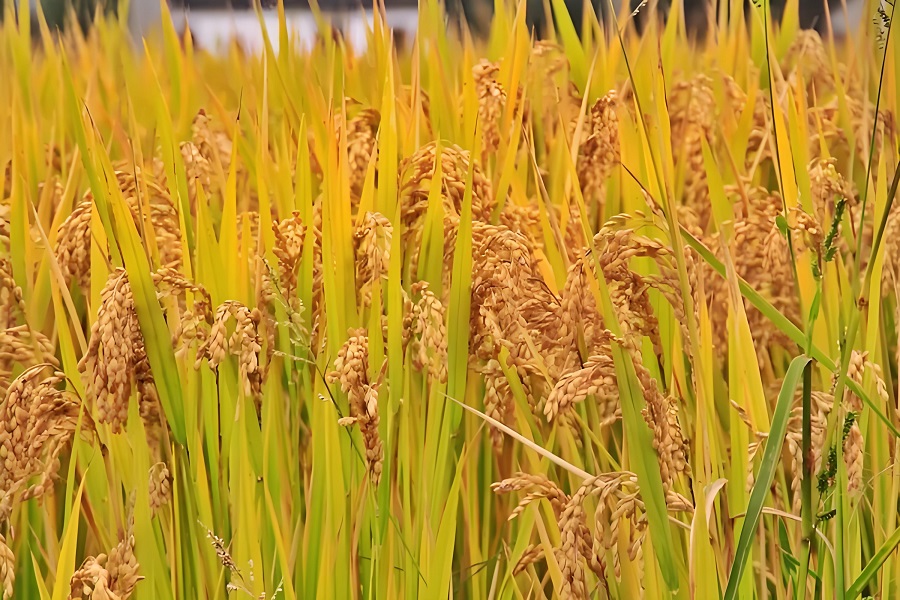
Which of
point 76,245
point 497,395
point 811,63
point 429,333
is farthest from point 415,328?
point 811,63

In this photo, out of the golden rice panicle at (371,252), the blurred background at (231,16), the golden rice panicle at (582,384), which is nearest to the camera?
the golden rice panicle at (582,384)

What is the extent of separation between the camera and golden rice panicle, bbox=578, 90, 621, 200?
1.09 meters

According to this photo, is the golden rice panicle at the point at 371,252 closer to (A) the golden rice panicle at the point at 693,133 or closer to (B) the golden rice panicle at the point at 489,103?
(B) the golden rice panicle at the point at 489,103

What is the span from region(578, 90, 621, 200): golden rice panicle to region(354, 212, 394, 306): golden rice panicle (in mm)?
303

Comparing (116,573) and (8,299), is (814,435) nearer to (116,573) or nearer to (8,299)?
(116,573)

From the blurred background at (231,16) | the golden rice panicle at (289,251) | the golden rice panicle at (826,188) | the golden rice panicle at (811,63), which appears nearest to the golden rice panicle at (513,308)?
the golden rice panicle at (289,251)

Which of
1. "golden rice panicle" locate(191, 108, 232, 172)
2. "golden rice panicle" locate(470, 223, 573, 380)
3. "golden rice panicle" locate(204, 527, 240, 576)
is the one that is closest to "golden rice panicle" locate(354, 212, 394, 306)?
"golden rice panicle" locate(470, 223, 573, 380)

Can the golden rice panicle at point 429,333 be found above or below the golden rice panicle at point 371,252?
below

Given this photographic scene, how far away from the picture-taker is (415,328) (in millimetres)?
964

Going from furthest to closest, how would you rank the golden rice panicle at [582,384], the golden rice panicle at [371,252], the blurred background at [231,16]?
the blurred background at [231,16] < the golden rice panicle at [371,252] < the golden rice panicle at [582,384]

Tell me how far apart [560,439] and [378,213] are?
385 millimetres

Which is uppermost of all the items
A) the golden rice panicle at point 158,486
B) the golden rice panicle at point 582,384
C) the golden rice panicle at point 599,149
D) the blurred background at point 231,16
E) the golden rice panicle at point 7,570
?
the blurred background at point 231,16

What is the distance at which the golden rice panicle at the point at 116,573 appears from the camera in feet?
2.99

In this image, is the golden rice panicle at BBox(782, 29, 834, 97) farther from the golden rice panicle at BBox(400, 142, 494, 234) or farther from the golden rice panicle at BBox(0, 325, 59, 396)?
the golden rice panicle at BBox(0, 325, 59, 396)
